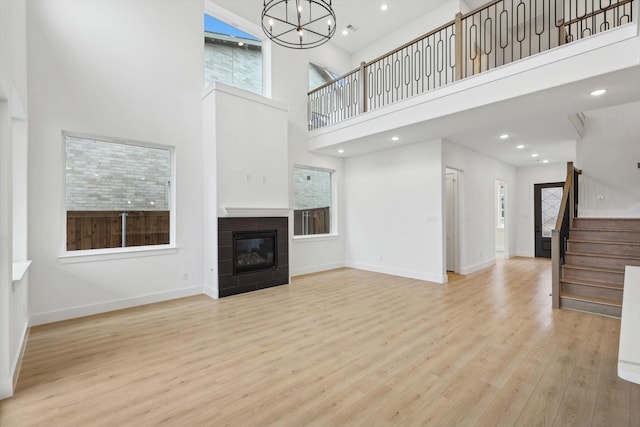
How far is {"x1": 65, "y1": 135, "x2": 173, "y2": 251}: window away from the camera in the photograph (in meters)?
4.08

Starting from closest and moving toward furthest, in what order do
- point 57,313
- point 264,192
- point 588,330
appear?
point 588,330, point 57,313, point 264,192

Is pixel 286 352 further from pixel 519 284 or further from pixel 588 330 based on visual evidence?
pixel 519 284

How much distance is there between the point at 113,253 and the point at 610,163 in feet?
29.4

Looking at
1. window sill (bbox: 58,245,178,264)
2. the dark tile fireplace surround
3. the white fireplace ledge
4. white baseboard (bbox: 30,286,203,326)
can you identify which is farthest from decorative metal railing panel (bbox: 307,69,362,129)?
white baseboard (bbox: 30,286,203,326)

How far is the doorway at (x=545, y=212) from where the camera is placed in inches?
339

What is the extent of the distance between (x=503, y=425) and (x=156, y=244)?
15.7ft

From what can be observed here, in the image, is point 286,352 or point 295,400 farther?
point 286,352

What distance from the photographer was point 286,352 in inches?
115

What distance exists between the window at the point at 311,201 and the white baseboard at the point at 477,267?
3106mm

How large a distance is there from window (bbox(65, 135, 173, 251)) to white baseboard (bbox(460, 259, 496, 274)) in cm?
586

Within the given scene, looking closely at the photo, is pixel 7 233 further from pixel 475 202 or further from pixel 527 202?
Answer: pixel 527 202

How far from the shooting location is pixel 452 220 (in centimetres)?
676

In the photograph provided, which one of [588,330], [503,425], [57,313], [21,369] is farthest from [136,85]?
[588,330]

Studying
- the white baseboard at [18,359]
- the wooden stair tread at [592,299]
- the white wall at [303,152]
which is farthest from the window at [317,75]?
the white baseboard at [18,359]
